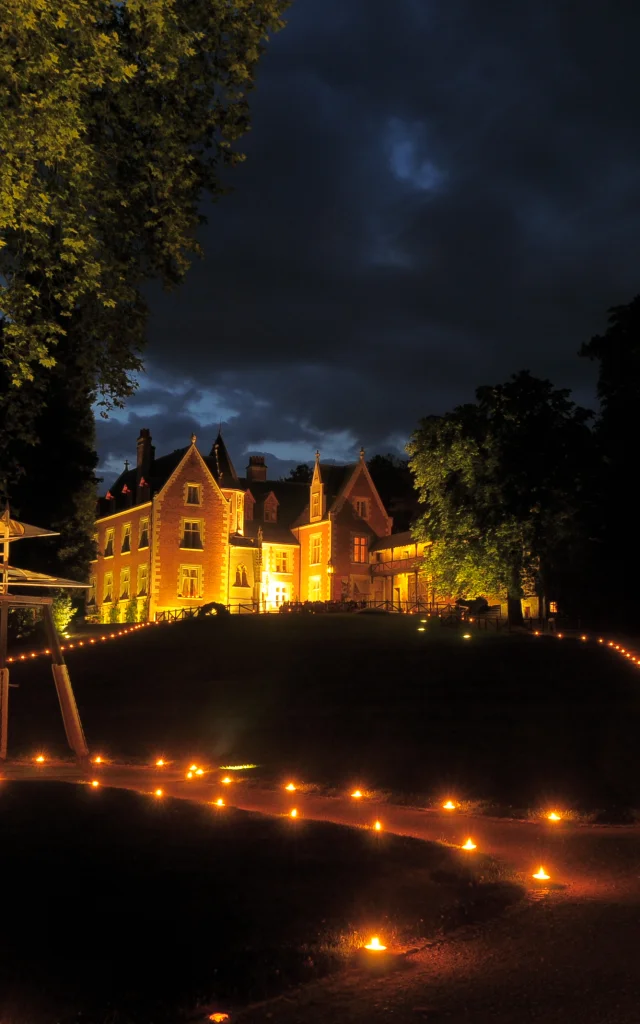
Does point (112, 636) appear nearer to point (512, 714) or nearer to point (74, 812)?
point (512, 714)

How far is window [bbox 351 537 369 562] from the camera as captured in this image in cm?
7150

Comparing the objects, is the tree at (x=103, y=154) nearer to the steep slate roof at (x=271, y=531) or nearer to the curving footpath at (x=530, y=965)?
the curving footpath at (x=530, y=965)

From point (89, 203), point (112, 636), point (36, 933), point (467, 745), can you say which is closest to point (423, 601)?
point (112, 636)

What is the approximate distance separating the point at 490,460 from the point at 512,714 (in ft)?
97.6

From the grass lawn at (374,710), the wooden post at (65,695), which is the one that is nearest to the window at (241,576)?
the grass lawn at (374,710)

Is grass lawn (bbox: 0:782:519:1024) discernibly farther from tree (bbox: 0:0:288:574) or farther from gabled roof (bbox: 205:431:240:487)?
gabled roof (bbox: 205:431:240:487)

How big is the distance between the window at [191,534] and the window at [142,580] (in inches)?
119

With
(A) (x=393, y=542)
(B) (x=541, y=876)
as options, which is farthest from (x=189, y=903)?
(A) (x=393, y=542)

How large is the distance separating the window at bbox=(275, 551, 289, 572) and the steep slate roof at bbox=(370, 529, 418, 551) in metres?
6.46

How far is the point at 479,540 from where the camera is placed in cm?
4894

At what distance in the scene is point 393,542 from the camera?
69.1 m

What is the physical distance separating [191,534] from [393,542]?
1411cm

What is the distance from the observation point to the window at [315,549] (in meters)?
71.5

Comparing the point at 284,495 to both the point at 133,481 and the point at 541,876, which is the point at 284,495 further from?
the point at 541,876
